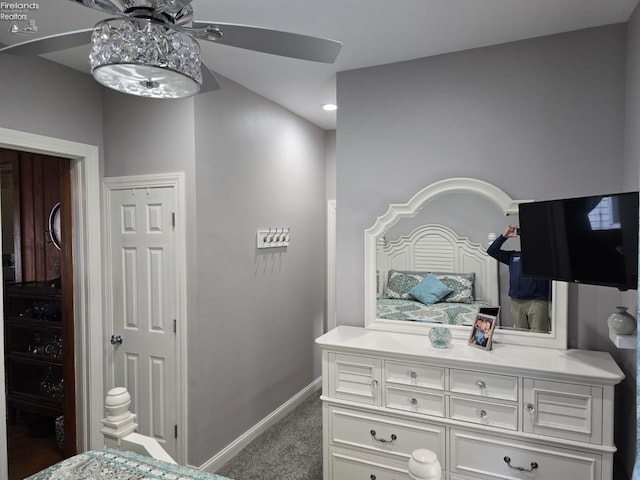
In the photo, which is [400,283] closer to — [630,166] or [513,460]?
[513,460]

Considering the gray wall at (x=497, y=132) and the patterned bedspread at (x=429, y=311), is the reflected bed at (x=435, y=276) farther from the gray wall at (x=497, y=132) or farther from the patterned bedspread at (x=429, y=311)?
the gray wall at (x=497, y=132)

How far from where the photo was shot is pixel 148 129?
9.08 feet

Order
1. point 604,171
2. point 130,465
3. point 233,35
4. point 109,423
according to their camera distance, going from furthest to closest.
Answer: point 604,171
point 109,423
point 130,465
point 233,35

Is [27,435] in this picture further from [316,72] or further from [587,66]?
[587,66]

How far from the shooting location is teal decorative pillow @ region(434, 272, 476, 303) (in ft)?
8.00

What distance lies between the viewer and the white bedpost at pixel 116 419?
5.56 ft

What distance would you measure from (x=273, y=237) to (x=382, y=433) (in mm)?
1767

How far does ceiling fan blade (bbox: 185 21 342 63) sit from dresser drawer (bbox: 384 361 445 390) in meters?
1.57

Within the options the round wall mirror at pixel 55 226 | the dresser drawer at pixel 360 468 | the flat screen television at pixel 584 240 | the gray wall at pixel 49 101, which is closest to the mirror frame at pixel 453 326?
the flat screen television at pixel 584 240

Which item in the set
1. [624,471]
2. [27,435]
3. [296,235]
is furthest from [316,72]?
[27,435]

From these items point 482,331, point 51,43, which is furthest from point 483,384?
point 51,43

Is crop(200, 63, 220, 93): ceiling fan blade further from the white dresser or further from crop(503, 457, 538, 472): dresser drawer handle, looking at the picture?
crop(503, 457, 538, 472): dresser drawer handle

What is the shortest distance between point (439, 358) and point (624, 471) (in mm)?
1004

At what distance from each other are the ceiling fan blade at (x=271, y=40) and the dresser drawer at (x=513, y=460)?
1.86 m
